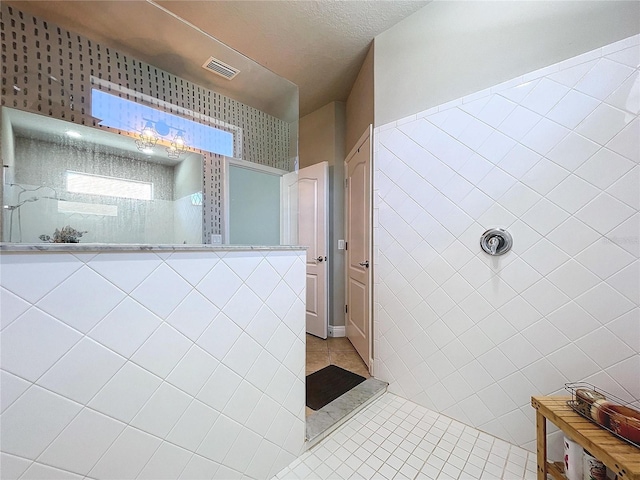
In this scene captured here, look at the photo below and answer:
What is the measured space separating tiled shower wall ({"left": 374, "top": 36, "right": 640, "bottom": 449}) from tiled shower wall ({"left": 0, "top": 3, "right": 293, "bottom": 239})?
97 cm

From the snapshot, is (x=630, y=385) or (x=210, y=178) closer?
(x=630, y=385)

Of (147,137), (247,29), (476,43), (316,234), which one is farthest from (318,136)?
(147,137)

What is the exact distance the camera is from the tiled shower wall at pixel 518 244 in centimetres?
116

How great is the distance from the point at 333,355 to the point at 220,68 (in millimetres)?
2530

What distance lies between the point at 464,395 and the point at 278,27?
113 inches

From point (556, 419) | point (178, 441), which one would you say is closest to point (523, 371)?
point (556, 419)

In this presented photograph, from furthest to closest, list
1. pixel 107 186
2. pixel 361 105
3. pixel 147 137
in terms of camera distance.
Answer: pixel 361 105 < pixel 147 137 < pixel 107 186

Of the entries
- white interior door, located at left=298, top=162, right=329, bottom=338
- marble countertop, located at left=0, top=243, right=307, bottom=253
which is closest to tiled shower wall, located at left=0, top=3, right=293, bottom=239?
marble countertop, located at left=0, top=243, right=307, bottom=253

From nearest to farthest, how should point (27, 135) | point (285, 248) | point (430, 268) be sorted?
1. point (27, 135)
2. point (285, 248)
3. point (430, 268)

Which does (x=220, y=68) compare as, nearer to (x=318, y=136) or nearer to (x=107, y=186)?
(x=107, y=186)

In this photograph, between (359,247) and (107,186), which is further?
(359,247)

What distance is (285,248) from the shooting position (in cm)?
124

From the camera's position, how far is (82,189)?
103 centimetres

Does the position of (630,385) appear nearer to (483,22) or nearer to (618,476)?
(618,476)
